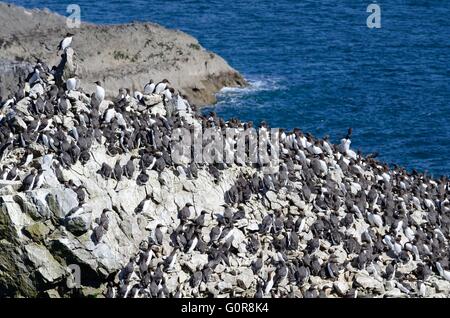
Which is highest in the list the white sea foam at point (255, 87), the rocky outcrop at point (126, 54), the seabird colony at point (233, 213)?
the seabird colony at point (233, 213)

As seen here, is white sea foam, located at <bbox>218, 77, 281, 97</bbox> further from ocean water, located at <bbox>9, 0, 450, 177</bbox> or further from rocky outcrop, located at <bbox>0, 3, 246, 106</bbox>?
rocky outcrop, located at <bbox>0, 3, 246, 106</bbox>

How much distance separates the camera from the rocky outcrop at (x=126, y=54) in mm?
93875

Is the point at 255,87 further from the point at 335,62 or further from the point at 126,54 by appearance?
the point at 335,62

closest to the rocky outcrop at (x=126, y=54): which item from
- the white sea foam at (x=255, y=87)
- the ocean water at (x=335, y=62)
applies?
the white sea foam at (x=255, y=87)

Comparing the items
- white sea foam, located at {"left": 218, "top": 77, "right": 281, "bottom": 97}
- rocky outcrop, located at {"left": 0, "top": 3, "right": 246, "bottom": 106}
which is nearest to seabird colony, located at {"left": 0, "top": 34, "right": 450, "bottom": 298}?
rocky outcrop, located at {"left": 0, "top": 3, "right": 246, "bottom": 106}

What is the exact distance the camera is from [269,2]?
131 metres

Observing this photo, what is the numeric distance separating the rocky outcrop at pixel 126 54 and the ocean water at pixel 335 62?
259 centimetres

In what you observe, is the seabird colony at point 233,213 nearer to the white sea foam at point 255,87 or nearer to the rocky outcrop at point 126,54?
the rocky outcrop at point 126,54

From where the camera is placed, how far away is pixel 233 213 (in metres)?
48.9

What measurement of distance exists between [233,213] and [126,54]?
50737 millimetres

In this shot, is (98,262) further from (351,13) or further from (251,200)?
(351,13)

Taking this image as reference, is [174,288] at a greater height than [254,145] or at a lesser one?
lesser
